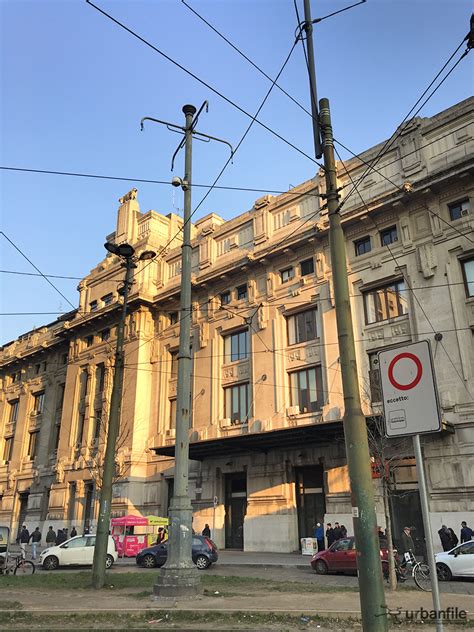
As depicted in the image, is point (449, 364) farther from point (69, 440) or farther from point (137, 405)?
point (69, 440)

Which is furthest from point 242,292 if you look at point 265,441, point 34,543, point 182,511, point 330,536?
point 182,511

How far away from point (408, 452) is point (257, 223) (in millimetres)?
17058

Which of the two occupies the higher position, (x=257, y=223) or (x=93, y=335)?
(x=257, y=223)

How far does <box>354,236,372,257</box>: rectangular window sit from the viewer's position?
28703 millimetres

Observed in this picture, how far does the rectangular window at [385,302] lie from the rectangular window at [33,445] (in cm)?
3264

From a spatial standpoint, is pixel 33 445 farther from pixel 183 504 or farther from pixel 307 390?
pixel 183 504

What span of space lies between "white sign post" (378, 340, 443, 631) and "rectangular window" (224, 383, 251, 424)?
2591 centimetres

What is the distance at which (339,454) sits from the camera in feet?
87.1

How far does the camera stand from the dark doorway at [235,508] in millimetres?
30328

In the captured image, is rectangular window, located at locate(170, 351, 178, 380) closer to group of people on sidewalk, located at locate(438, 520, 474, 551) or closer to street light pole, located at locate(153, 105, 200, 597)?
group of people on sidewalk, located at locate(438, 520, 474, 551)

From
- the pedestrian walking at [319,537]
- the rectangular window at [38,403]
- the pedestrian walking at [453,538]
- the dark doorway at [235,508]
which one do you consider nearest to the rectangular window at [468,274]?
the pedestrian walking at [453,538]

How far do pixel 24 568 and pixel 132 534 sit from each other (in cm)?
A: 863

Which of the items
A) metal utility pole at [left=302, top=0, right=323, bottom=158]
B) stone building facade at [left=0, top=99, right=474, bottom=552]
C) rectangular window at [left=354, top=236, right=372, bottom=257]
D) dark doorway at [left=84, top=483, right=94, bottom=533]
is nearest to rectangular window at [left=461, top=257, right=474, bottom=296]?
stone building facade at [left=0, top=99, right=474, bottom=552]

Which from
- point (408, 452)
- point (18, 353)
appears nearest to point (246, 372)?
point (408, 452)
